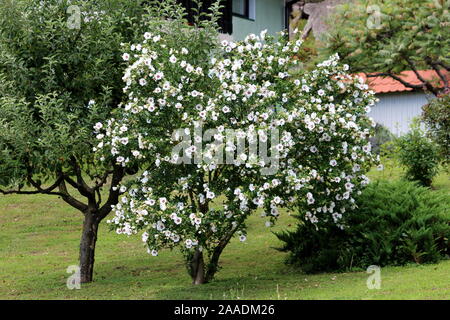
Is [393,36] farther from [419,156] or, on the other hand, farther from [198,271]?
[198,271]

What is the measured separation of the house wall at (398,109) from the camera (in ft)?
96.9

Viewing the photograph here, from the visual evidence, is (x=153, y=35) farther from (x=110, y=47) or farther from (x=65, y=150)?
(x=65, y=150)

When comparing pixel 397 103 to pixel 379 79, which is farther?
pixel 379 79

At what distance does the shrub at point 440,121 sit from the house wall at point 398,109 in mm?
11271

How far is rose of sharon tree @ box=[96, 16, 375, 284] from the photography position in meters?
9.77

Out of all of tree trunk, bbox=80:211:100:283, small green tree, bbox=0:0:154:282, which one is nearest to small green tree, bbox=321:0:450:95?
small green tree, bbox=0:0:154:282

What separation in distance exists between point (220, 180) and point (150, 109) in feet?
4.79

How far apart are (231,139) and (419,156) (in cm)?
1083

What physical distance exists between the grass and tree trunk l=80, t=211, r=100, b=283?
0.26 m

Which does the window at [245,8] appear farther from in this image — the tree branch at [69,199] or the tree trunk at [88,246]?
the tree trunk at [88,246]

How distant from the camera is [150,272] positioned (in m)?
13.8

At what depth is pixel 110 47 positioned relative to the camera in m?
11.6

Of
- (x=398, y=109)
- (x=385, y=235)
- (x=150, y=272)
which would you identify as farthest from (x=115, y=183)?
(x=398, y=109)

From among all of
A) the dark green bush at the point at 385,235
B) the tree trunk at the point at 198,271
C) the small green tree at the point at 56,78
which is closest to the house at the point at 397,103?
the dark green bush at the point at 385,235
